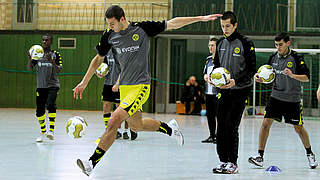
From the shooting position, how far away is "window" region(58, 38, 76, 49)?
2250 cm

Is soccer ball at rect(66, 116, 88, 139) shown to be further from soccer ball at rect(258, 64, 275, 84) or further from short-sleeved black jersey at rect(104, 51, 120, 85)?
short-sleeved black jersey at rect(104, 51, 120, 85)

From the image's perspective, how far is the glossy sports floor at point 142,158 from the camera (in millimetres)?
6176

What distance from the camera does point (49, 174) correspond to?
6.08 m

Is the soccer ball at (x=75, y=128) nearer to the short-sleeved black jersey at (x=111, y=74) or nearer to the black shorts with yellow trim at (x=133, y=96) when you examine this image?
the black shorts with yellow trim at (x=133, y=96)

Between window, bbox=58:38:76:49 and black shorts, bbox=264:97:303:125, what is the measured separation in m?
16.4

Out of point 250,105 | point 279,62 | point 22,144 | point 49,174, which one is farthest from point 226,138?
point 250,105

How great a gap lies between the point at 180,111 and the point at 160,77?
7.18 ft

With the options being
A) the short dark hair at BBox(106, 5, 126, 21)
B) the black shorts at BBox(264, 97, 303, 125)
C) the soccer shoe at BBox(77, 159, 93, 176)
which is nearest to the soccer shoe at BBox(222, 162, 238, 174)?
the black shorts at BBox(264, 97, 303, 125)

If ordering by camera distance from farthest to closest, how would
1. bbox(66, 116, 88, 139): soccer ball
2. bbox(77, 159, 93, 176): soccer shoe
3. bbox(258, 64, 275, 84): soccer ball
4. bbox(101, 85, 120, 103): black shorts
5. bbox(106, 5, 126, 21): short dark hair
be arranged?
bbox(101, 85, 120, 103): black shorts < bbox(258, 64, 275, 84): soccer ball < bbox(66, 116, 88, 139): soccer ball < bbox(106, 5, 126, 21): short dark hair < bbox(77, 159, 93, 176): soccer shoe

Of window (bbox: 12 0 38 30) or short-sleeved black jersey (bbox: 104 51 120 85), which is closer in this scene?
short-sleeved black jersey (bbox: 104 51 120 85)

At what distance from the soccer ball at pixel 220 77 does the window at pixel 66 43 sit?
17043 mm

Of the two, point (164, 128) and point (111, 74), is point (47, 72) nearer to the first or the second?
point (111, 74)

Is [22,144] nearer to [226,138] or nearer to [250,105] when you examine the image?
[226,138]

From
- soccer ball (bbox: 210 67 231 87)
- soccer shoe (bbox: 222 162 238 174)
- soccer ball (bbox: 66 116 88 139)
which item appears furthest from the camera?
soccer ball (bbox: 66 116 88 139)
